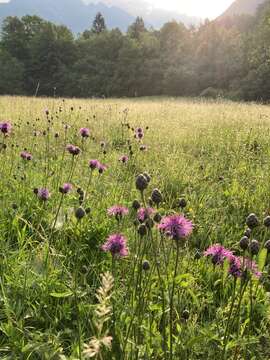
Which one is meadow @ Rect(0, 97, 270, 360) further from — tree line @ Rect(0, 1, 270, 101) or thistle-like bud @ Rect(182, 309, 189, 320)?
tree line @ Rect(0, 1, 270, 101)

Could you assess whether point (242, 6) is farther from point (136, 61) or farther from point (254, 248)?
point (254, 248)

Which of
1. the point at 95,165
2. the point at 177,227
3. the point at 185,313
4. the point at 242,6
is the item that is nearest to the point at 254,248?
the point at 177,227

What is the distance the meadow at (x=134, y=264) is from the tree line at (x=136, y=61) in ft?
94.0

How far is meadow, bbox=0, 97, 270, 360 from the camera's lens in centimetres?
150

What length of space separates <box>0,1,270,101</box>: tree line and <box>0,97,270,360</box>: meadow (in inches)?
1128

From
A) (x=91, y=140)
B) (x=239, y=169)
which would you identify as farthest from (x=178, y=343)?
(x=91, y=140)

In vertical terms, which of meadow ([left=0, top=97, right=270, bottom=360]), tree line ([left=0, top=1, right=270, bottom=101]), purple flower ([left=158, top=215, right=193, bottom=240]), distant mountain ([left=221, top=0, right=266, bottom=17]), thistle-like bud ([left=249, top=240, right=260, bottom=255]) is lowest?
meadow ([left=0, top=97, right=270, bottom=360])

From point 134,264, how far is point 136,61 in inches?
1627

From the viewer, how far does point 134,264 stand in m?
1.60

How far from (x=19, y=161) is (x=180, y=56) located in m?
36.9

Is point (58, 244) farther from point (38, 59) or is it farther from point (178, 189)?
point (38, 59)

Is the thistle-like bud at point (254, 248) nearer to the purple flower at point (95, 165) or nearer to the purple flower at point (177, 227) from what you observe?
the purple flower at point (177, 227)

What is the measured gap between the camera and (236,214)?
3.40 meters

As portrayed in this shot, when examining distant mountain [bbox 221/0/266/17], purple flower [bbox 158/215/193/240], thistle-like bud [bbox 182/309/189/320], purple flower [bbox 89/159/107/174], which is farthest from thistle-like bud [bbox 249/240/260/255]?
distant mountain [bbox 221/0/266/17]
